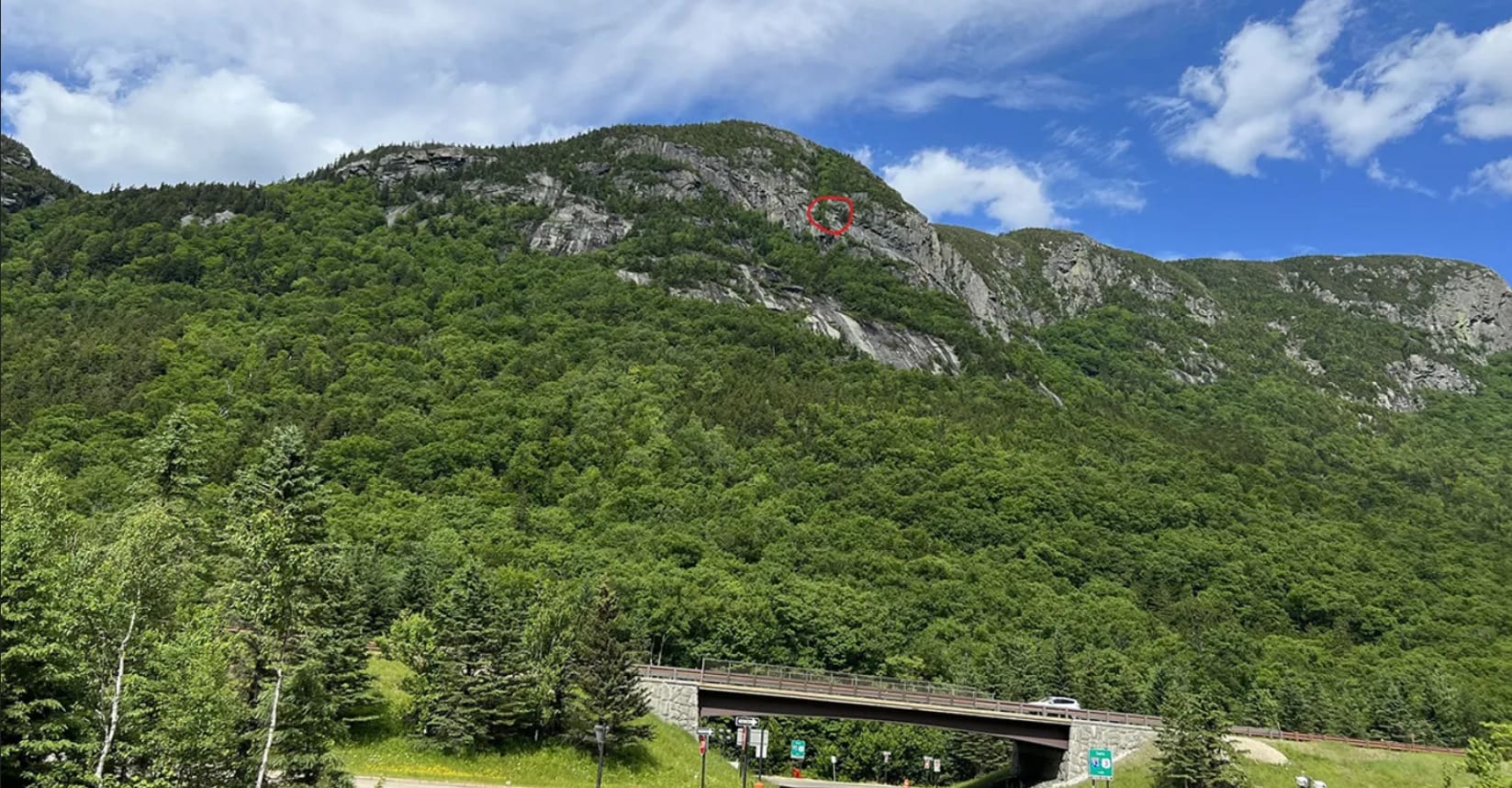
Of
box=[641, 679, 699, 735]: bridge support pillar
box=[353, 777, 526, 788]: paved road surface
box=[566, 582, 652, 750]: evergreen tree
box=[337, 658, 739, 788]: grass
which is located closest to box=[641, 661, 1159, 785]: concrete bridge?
box=[641, 679, 699, 735]: bridge support pillar

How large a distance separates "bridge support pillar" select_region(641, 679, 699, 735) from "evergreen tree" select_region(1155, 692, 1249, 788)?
25.1 m

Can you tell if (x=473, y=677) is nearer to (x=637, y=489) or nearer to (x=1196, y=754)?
(x=1196, y=754)

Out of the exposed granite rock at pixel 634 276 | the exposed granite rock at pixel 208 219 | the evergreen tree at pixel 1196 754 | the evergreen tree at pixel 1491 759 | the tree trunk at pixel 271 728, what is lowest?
the evergreen tree at pixel 1196 754

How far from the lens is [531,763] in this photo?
44500 mm

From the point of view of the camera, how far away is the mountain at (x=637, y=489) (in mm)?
37875

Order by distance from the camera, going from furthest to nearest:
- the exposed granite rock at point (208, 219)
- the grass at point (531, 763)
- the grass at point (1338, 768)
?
1. the exposed granite rock at point (208, 219)
2. the grass at point (1338, 768)
3. the grass at point (531, 763)

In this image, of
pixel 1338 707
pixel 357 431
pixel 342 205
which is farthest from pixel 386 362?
pixel 1338 707

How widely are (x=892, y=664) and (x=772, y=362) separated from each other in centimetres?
6633

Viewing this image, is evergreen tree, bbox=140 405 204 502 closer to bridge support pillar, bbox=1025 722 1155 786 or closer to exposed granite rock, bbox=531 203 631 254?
bridge support pillar, bbox=1025 722 1155 786

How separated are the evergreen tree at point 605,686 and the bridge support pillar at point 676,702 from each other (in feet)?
16.1

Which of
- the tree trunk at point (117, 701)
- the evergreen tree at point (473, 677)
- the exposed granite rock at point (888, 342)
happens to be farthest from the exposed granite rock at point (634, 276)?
the tree trunk at point (117, 701)

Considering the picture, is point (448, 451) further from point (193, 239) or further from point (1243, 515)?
point (1243, 515)

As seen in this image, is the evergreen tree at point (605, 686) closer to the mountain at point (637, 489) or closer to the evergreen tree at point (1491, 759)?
the mountain at point (637, 489)

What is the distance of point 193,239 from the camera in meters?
162
